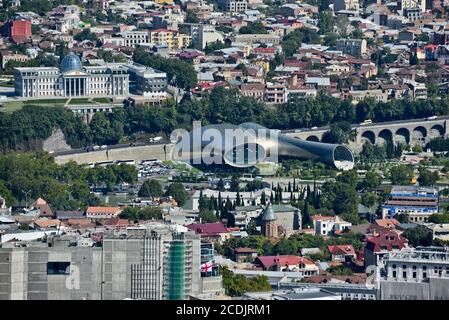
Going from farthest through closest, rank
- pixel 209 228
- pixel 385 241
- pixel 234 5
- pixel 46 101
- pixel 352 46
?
pixel 234 5, pixel 352 46, pixel 46 101, pixel 209 228, pixel 385 241

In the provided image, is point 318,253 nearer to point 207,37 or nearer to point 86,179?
point 86,179

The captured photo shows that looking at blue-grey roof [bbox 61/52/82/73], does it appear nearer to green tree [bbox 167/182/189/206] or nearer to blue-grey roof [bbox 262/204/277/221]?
green tree [bbox 167/182/189/206]

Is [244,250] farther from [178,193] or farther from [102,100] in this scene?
[102,100]

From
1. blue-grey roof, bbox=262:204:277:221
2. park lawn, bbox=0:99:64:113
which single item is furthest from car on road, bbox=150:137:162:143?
blue-grey roof, bbox=262:204:277:221

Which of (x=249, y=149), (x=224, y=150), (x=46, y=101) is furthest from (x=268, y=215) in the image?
(x=46, y=101)

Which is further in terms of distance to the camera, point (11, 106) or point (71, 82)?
point (71, 82)

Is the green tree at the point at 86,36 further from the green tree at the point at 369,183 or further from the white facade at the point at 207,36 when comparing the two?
the green tree at the point at 369,183
